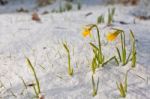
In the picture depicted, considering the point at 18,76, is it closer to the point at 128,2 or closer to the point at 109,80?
the point at 109,80

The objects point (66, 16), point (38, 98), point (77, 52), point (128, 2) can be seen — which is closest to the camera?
point (38, 98)

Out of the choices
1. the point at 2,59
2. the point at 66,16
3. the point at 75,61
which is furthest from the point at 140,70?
the point at 66,16

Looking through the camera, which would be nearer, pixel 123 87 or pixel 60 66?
pixel 123 87

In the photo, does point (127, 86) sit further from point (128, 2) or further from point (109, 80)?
point (128, 2)

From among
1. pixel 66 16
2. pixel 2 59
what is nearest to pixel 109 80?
pixel 2 59

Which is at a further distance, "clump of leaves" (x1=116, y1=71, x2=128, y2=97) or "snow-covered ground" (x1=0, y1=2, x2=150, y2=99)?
"snow-covered ground" (x1=0, y1=2, x2=150, y2=99)

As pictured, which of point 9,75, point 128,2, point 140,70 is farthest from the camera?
point 128,2

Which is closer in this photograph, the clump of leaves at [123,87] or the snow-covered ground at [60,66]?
the clump of leaves at [123,87]

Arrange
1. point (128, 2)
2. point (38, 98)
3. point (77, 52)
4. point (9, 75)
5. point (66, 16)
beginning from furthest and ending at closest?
point (128, 2)
point (66, 16)
point (77, 52)
point (9, 75)
point (38, 98)

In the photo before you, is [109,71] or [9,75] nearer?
[109,71]
